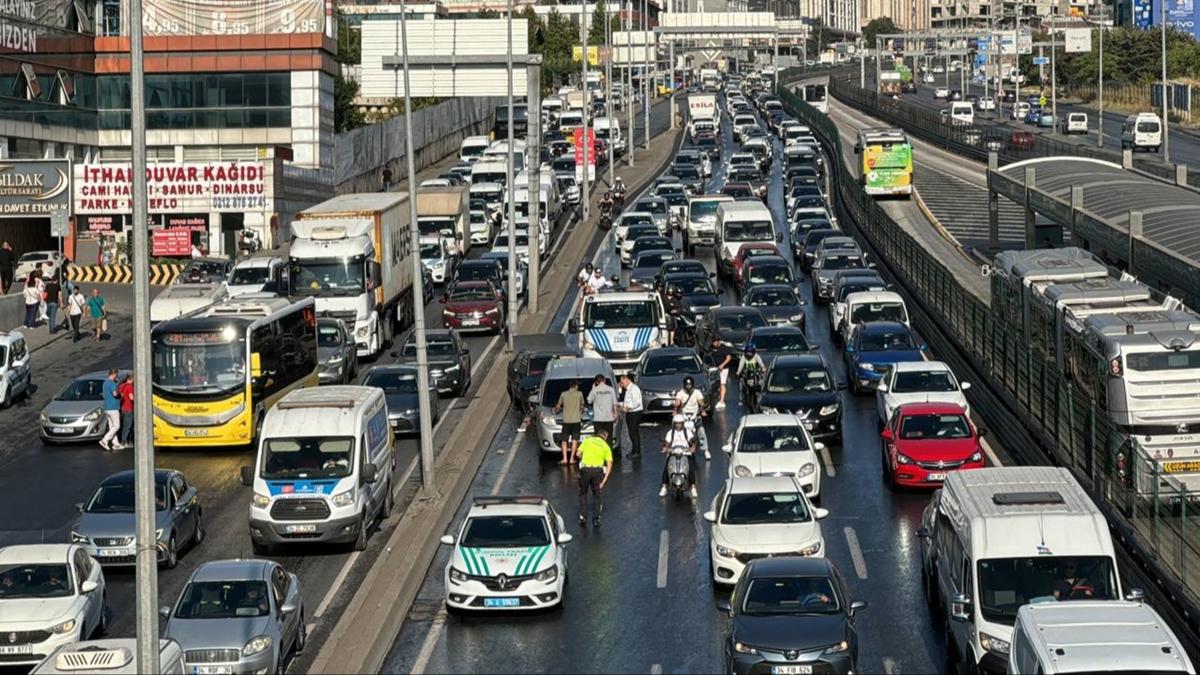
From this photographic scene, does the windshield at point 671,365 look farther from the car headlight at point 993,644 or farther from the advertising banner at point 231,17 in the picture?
the advertising banner at point 231,17

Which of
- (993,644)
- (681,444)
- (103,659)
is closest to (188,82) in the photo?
(681,444)

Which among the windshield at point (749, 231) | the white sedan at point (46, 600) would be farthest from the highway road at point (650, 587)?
the windshield at point (749, 231)

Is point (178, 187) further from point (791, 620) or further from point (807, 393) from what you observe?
point (791, 620)

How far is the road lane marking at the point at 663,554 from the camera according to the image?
26875mm

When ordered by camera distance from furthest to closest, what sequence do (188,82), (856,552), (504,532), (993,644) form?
(188,82) < (856,552) < (504,532) < (993,644)

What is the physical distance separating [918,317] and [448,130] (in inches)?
3010

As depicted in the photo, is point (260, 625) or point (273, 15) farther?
point (273, 15)

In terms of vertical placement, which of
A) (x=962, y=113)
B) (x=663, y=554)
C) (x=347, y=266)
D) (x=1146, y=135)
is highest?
(x=962, y=113)

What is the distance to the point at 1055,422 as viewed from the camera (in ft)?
105

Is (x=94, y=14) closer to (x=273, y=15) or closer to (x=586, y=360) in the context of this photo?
(x=273, y=15)

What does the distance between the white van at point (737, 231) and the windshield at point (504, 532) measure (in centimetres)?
3519

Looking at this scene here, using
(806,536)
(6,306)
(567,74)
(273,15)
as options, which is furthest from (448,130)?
(806,536)

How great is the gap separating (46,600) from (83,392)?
1594 cm

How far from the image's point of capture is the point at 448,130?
403 feet
